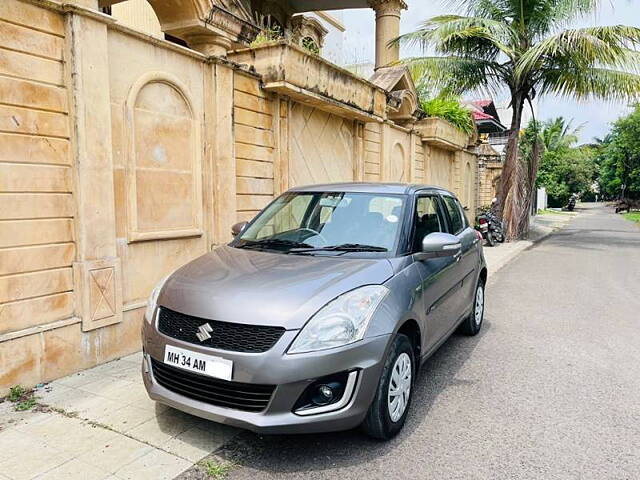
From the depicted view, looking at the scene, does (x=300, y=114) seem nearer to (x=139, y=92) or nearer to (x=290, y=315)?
(x=139, y=92)

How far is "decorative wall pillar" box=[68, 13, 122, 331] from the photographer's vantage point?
4.23 m

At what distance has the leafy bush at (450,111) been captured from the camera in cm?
1432

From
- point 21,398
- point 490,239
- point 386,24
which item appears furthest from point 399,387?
point 490,239

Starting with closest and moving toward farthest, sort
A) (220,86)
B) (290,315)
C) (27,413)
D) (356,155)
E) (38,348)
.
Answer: (290,315), (27,413), (38,348), (220,86), (356,155)

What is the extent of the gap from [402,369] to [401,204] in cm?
142

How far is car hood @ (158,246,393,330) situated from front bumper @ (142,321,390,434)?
0.19 meters

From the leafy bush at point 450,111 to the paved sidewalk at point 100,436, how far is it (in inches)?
485

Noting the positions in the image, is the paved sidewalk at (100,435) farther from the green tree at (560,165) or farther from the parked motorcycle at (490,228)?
the green tree at (560,165)

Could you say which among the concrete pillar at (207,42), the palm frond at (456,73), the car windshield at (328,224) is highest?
the palm frond at (456,73)

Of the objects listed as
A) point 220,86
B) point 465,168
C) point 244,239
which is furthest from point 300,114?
point 465,168

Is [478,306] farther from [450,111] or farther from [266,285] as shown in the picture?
[450,111]

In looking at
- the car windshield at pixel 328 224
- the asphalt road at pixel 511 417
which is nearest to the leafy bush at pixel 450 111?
the asphalt road at pixel 511 417

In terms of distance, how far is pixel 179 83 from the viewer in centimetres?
544

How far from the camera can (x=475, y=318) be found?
5.66 meters
